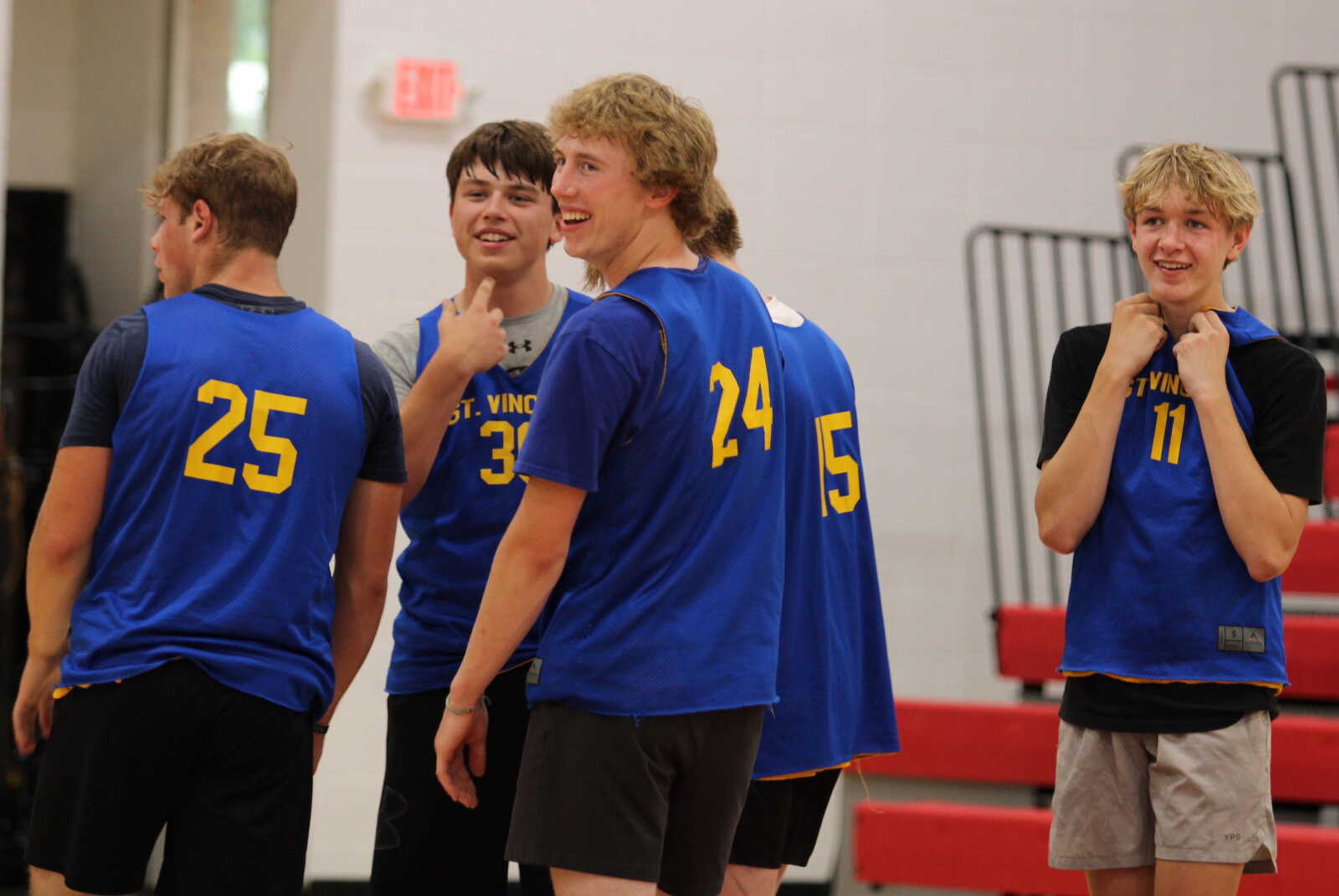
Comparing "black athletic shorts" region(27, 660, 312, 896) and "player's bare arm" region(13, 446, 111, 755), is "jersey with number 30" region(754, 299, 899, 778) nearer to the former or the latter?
"black athletic shorts" region(27, 660, 312, 896)

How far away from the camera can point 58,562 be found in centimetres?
200

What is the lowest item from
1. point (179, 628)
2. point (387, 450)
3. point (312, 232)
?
point (179, 628)

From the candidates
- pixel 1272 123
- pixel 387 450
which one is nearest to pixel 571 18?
pixel 1272 123

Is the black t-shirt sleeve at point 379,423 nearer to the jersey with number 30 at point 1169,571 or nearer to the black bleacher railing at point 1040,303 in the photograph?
the jersey with number 30 at point 1169,571

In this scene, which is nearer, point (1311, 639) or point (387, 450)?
point (387, 450)

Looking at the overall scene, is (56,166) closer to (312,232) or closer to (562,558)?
(312,232)

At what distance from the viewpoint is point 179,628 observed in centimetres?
196

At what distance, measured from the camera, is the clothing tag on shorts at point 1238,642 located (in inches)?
88.6

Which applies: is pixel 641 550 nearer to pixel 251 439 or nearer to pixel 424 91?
pixel 251 439

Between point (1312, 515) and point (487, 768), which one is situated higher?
point (1312, 515)

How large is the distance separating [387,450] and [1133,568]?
112 centimetres

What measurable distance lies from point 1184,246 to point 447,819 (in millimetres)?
1407

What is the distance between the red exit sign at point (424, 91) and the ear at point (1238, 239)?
Result: 8.29ft

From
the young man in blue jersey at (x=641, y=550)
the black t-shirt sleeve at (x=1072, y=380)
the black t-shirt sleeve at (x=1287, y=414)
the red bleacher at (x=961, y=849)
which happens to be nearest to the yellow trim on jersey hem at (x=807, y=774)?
the young man in blue jersey at (x=641, y=550)
